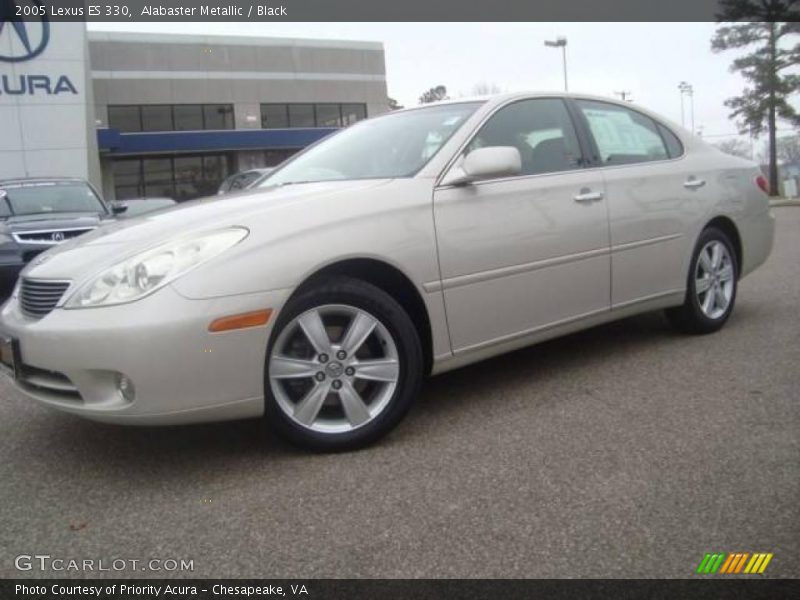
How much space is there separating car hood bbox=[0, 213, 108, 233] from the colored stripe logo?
7251 mm

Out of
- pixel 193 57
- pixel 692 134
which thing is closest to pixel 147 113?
pixel 193 57

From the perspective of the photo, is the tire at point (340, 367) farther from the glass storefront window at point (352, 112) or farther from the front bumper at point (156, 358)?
the glass storefront window at point (352, 112)

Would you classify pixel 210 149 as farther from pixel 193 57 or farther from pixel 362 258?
pixel 362 258

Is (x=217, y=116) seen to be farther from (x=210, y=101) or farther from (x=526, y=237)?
(x=526, y=237)

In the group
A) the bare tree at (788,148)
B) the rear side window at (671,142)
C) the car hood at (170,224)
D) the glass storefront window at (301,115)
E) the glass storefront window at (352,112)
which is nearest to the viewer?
the car hood at (170,224)

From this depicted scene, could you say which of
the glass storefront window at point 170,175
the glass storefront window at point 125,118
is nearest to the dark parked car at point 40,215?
the glass storefront window at point 170,175

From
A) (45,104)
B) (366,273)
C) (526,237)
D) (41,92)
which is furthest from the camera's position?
(45,104)

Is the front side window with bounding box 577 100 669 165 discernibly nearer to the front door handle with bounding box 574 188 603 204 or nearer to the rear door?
the rear door

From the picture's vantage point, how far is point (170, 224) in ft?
9.78

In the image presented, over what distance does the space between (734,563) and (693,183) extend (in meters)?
3.01

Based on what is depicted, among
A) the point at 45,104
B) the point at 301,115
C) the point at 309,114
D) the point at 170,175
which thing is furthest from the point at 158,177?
the point at 45,104

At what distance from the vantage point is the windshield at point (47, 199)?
8.41 m

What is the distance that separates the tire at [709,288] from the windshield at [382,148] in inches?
72.8

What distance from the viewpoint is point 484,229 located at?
11.1ft
